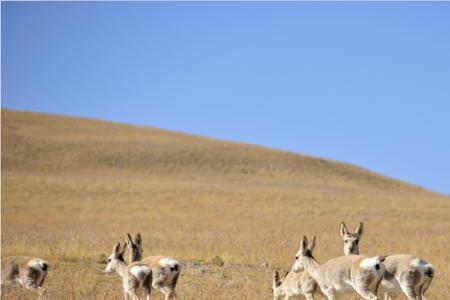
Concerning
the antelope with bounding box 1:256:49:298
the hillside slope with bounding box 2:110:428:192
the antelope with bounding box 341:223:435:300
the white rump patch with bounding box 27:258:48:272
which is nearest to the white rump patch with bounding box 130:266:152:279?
the antelope with bounding box 1:256:49:298

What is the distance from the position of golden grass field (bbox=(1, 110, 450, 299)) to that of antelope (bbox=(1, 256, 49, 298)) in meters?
0.25

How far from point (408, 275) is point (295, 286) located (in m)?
2.55

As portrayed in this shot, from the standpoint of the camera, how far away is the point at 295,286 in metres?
14.7

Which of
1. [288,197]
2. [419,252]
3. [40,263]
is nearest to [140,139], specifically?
[288,197]

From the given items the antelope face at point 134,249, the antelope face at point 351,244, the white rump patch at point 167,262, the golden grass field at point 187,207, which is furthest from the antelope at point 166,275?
the antelope face at point 351,244

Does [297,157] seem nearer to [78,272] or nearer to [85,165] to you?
[85,165]

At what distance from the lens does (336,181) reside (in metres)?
76.6

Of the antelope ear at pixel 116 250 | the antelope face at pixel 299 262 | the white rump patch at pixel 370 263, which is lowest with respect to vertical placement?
the antelope ear at pixel 116 250

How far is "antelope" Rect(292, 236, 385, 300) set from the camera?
12148 mm

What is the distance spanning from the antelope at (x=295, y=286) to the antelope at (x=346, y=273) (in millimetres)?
270

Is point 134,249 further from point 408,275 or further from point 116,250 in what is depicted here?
point 408,275

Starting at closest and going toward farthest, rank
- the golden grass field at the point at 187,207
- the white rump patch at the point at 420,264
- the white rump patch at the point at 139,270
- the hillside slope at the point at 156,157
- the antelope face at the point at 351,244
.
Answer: the white rump patch at the point at 420,264 < the white rump patch at the point at 139,270 < the antelope face at the point at 351,244 < the golden grass field at the point at 187,207 < the hillside slope at the point at 156,157

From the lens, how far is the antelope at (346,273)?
12148 millimetres

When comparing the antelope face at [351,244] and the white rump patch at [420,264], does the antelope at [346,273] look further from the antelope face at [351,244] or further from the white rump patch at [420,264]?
the antelope face at [351,244]
